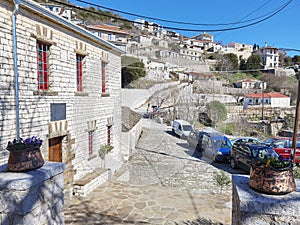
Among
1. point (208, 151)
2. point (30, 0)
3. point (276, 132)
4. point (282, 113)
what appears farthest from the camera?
point (282, 113)

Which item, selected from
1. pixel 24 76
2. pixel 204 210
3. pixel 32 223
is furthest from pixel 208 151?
pixel 32 223

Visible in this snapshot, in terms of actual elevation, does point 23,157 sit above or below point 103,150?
above

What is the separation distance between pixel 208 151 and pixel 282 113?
19396 mm

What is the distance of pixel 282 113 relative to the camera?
2725 centimetres

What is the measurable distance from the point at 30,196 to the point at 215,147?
37.7ft

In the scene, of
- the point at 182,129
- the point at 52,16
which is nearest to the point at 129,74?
the point at 182,129

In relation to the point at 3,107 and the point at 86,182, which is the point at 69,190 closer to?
the point at 86,182

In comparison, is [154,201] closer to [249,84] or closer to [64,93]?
[64,93]

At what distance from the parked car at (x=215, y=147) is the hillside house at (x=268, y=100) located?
64.0 ft

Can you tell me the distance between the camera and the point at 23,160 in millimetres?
1966

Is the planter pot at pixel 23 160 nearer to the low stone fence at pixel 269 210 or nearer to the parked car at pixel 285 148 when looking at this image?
the low stone fence at pixel 269 210

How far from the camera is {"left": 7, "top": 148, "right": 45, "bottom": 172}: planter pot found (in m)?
1.96

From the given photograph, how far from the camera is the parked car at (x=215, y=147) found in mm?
11852

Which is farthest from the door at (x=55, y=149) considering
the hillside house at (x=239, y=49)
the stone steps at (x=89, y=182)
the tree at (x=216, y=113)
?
the hillside house at (x=239, y=49)
